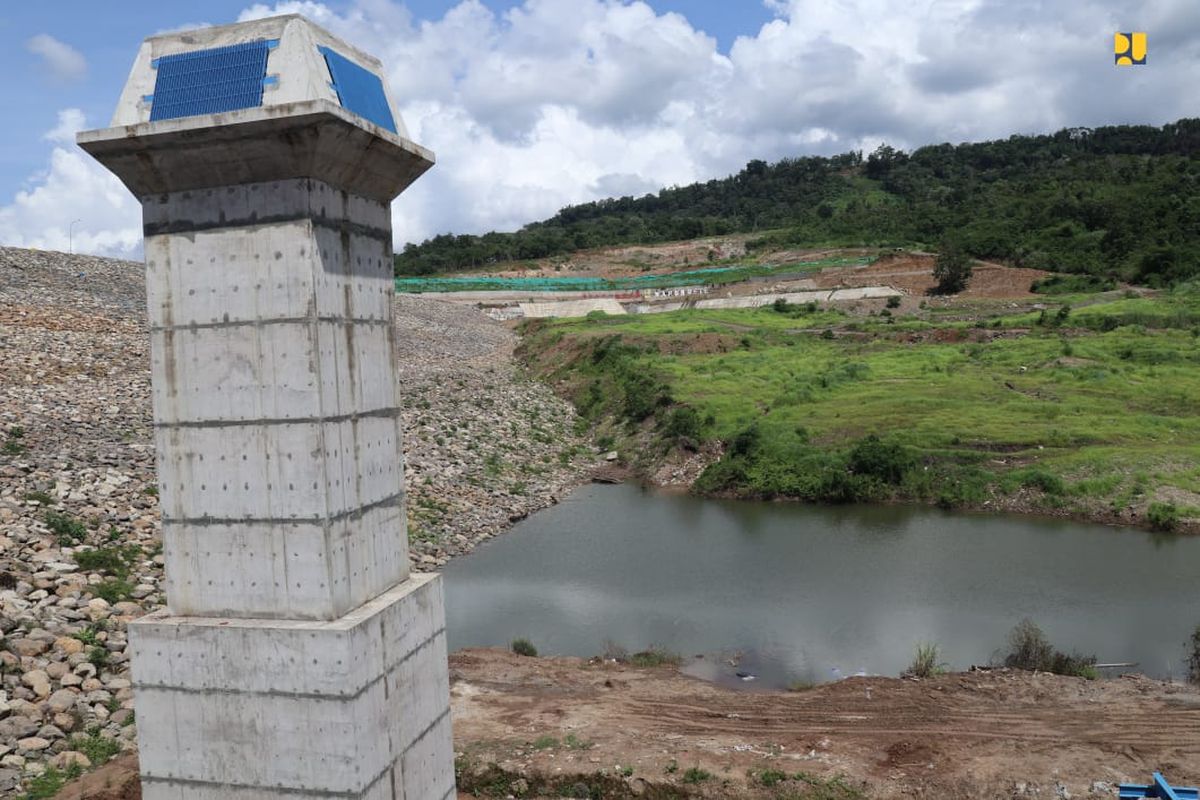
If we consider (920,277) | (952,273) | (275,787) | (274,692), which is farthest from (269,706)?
(920,277)

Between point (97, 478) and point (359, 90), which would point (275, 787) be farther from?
point (97, 478)

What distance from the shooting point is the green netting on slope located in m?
67.6

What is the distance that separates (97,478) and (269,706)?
1069cm

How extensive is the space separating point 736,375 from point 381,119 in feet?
90.8

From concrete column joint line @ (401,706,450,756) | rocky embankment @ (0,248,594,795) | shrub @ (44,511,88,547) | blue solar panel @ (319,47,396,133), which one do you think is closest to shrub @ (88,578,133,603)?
rocky embankment @ (0,248,594,795)

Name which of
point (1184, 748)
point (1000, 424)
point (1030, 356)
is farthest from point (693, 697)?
point (1030, 356)

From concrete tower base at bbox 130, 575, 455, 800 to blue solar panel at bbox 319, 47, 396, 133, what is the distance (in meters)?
3.21

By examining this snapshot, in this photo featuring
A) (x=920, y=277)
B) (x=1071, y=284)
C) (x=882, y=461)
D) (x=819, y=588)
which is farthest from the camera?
(x=920, y=277)

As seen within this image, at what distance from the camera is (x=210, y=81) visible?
5.58m

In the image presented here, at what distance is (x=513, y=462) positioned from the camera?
1024 inches

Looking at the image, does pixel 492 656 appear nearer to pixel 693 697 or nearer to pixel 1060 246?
pixel 693 697

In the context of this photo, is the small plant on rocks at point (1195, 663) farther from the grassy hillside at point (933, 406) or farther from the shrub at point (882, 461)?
the shrub at point (882, 461)

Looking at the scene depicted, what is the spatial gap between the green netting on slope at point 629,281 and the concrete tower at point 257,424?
2402 inches

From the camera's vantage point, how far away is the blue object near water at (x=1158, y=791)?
26.1 ft
